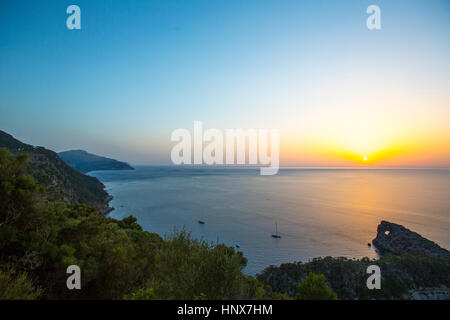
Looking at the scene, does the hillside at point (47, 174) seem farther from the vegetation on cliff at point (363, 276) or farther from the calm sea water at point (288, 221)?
the vegetation on cliff at point (363, 276)

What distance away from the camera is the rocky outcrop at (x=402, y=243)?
42094 millimetres

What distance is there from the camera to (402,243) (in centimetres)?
4750

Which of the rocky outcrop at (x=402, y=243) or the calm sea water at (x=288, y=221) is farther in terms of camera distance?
the calm sea water at (x=288, y=221)

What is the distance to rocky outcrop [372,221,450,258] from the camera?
42.1 metres

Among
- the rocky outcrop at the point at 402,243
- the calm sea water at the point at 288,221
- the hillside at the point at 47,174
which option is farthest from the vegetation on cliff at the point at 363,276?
the hillside at the point at 47,174

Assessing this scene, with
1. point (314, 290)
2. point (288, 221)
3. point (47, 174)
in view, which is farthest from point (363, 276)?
point (47, 174)

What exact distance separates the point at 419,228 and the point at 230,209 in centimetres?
5752

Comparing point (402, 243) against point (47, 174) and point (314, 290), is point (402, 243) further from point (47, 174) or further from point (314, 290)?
point (47, 174)

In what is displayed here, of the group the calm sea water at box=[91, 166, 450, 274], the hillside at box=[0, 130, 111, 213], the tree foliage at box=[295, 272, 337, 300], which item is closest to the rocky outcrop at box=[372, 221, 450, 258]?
the calm sea water at box=[91, 166, 450, 274]

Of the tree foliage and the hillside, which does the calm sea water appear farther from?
the tree foliage

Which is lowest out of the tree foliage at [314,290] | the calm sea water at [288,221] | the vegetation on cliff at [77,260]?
the calm sea water at [288,221]
